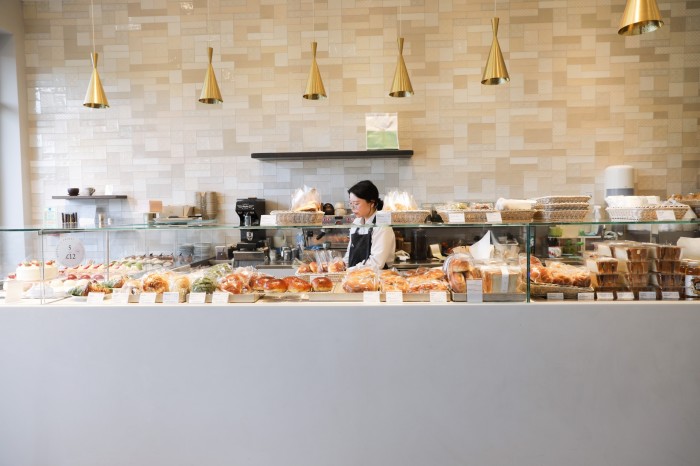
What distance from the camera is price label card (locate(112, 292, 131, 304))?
82.4 inches

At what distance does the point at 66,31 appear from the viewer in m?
4.93

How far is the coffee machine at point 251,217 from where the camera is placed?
4328mm

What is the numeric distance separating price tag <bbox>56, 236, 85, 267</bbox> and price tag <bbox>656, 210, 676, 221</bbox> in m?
2.81

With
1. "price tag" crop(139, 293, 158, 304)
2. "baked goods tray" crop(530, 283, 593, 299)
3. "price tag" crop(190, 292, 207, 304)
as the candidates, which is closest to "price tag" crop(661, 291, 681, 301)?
"baked goods tray" crop(530, 283, 593, 299)

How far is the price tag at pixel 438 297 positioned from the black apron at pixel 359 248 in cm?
111

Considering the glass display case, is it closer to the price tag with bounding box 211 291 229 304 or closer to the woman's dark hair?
the price tag with bounding box 211 291 229 304

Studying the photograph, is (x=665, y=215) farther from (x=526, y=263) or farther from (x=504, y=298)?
(x=504, y=298)

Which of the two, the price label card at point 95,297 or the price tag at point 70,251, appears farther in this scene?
Answer: the price tag at point 70,251

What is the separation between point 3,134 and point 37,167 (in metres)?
0.47

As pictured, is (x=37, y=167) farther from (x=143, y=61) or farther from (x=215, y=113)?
(x=215, y=113)

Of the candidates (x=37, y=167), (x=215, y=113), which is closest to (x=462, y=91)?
(x=215, y=113)

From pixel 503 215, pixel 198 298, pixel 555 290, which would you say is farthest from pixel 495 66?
pixel 198 298

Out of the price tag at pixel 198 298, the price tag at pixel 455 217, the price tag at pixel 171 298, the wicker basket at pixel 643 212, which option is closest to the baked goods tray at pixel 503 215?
the price tag at pixel 455 217

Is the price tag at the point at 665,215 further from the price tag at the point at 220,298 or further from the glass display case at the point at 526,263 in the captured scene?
the price tag at the point at 220,298
